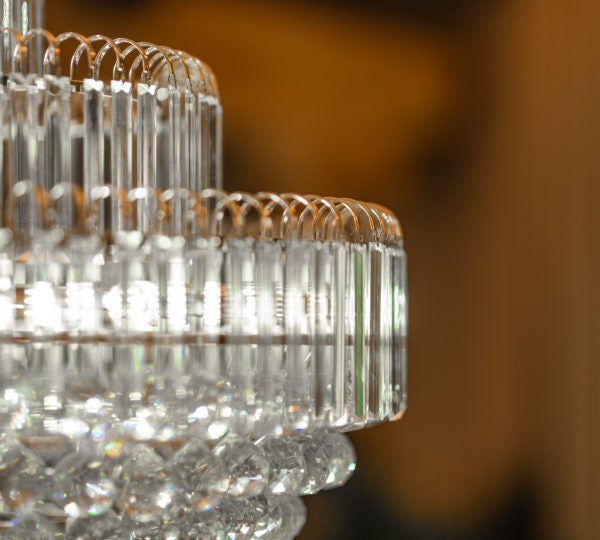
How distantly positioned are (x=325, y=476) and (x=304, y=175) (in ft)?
4.38

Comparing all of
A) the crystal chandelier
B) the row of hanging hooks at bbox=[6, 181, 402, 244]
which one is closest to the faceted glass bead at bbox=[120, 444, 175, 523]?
the crystal chandelier

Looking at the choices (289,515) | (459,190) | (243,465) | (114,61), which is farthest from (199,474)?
Answer: (459,190)

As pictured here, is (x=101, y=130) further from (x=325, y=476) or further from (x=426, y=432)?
(x=426, y=432)

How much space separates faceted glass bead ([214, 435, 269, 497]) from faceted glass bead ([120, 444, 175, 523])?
3cm

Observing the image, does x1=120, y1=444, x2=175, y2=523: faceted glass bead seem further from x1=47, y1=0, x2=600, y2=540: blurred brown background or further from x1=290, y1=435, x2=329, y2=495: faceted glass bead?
x1=47, y1=0, x2=600, y2=540: blurred brown background

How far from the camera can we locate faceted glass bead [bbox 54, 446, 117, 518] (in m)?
0.47

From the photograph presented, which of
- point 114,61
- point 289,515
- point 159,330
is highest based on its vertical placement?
point 114,61

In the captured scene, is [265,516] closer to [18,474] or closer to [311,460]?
[311,460]

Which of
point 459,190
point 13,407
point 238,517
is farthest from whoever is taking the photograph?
point 459,190

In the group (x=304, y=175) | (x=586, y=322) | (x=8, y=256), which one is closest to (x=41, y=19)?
(x=8, y=256)

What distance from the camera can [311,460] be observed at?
0.56m

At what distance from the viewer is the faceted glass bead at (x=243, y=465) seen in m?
0.49

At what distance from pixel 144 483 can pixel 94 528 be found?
44 millimetres

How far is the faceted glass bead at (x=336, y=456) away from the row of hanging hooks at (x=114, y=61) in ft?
0.73
